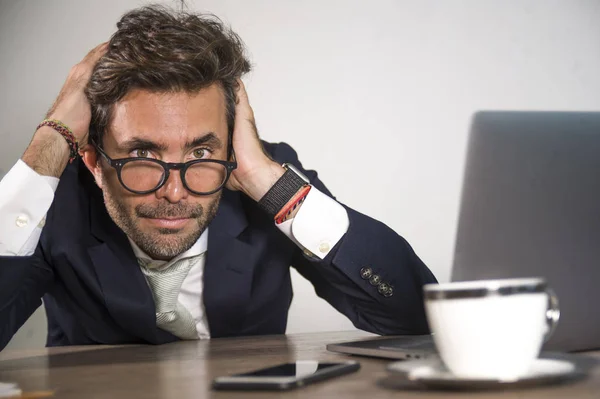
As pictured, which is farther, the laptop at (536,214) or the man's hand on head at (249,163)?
the man's hand on head at (249,163)

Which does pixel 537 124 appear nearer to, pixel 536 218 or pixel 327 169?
pixel 536 218

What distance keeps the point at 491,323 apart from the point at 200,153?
1.18 m

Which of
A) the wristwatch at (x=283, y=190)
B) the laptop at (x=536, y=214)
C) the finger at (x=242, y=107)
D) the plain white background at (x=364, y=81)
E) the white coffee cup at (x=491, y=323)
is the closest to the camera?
the white coffee cup at (x=491, y=323)

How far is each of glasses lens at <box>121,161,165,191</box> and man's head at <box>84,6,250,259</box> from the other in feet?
0.07

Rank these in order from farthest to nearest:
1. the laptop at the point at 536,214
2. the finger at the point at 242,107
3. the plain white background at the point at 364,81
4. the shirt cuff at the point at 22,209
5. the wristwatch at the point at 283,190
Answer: the plain white background at the point at 364,81, the finger at the point at 242,107, the wristwatch at the point at 283,190, the shirt cuff at the point at 22,209, the laptop at the point at 536,214

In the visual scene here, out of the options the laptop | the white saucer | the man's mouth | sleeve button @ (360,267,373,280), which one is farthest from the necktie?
the white saucer

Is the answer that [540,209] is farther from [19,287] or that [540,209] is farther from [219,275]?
[19,287]

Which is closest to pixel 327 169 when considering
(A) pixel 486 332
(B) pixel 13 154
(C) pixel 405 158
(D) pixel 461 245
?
(C) pixel 405 158

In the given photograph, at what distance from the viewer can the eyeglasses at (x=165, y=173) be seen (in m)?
1.62

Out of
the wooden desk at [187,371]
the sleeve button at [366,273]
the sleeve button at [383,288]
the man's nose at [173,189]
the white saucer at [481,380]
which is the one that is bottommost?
the wooden desk at [187,371]

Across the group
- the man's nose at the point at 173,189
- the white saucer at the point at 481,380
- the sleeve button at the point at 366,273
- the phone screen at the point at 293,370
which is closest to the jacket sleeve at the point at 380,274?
the sleeve button at the point at 366,273

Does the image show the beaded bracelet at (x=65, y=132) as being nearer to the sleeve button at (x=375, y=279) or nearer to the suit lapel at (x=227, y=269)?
the suit lapel at (x=227, y=269)

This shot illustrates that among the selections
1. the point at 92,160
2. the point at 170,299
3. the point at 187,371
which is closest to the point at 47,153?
the point at 92,160

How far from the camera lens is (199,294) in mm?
1908
